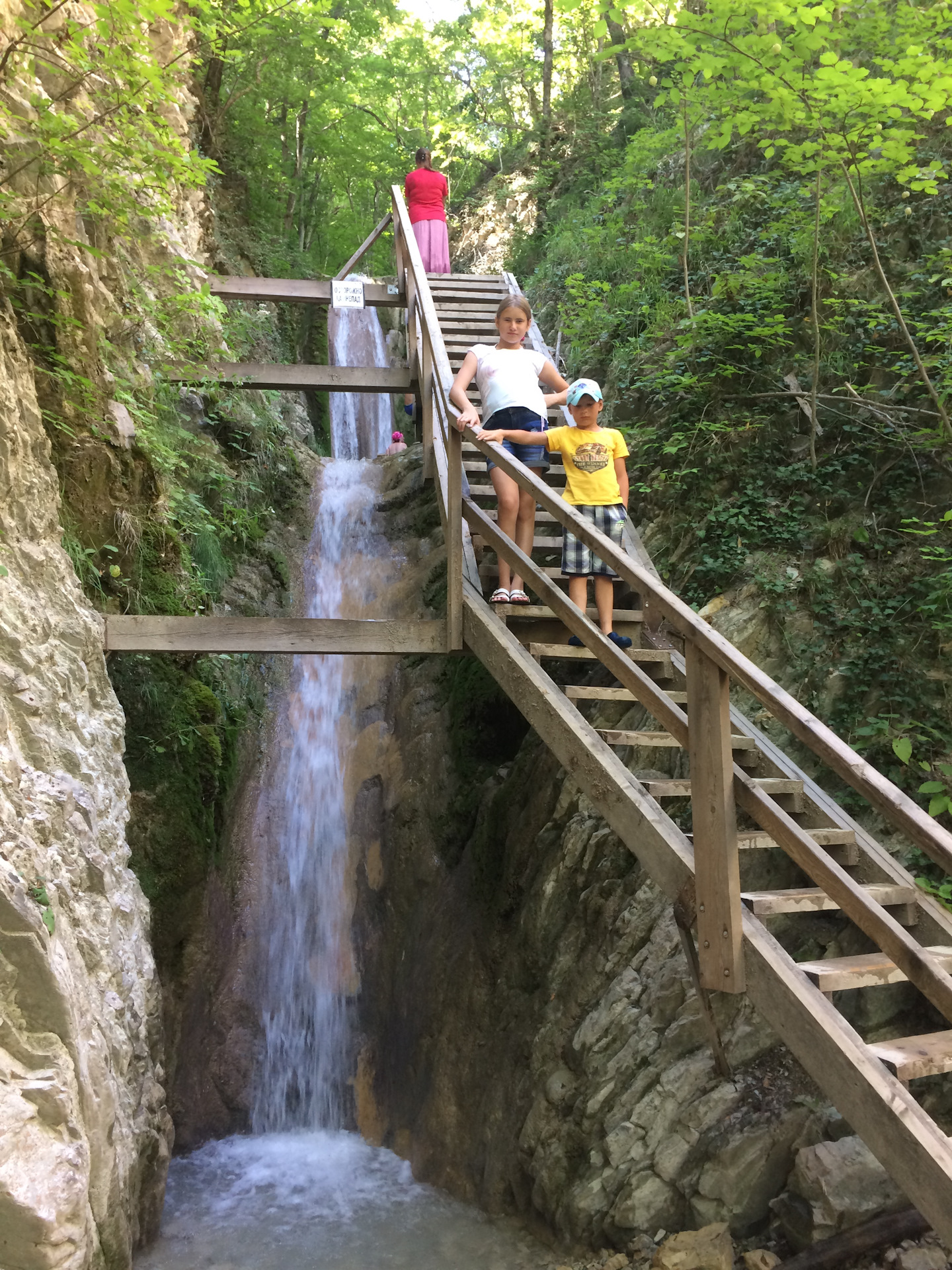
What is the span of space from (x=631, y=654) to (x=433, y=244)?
665 centimetres

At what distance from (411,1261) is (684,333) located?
6560 millimetres

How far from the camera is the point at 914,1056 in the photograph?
285 cm

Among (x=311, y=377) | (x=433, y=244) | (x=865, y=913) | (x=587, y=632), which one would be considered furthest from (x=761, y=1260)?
(x=433, y=244)

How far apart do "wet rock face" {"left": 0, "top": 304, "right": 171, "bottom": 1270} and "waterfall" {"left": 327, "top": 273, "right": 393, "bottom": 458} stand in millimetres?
12297

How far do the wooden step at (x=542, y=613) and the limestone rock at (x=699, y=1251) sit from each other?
9.47ft

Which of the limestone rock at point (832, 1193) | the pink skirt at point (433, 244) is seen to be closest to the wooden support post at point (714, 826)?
the limestone rock at point (832, 1193)

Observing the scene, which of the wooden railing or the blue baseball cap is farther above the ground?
the blue baseball cap

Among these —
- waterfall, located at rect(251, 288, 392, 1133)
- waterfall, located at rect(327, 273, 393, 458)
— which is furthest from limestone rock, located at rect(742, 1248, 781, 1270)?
waterfall, located at rect(327, 273, 393, 458)

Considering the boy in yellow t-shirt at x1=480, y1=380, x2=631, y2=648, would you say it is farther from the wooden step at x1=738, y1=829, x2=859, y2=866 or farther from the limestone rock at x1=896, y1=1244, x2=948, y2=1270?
the limestone rock at x1=896, y1=1244, x2=948, y2=1270

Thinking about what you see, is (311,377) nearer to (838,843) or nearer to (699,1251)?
(838,843)

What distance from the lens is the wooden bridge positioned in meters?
2.76

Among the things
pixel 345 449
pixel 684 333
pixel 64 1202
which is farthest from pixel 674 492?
pixel 345 449

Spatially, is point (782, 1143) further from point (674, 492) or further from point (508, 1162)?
point (674, 492)

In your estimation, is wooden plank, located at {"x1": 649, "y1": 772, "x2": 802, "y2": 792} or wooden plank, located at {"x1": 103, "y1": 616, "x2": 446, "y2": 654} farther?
wooden plank, located at {"x1": 103, "y1": 616, "x2": 446, "y2": 654}
